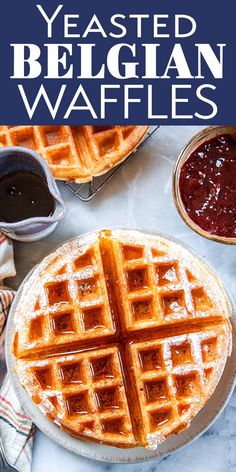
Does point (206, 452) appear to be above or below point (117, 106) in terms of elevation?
below

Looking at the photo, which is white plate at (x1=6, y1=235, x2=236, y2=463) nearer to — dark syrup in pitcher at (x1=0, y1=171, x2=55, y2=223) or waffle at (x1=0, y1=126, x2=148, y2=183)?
dark syrup in pitcher at (x1=0, y1=171, x2=55, y2=223)

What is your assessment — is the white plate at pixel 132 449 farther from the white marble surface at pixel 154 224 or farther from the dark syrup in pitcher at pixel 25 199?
the dark syrup in pitcher at pixel 25 199

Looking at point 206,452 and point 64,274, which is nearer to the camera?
point 64,274

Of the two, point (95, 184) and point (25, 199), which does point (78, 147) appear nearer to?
point (95, 184)

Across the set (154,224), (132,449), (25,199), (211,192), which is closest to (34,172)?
(25,199)

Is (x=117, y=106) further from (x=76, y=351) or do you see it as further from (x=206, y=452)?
(x=206, y=452)

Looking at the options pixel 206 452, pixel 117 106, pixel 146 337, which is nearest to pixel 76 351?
pixel 146 337
